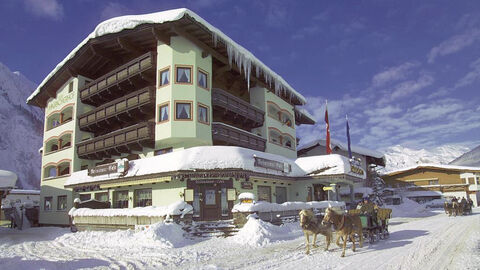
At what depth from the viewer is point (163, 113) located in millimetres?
24344

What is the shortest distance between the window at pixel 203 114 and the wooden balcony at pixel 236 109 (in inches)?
44.5

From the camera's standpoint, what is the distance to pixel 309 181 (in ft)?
92.6

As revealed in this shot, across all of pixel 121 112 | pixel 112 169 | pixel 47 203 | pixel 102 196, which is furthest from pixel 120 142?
pixel 47 203

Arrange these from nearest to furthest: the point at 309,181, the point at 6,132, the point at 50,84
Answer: the point at 309,181 → the point at 50,84 → the point at 6,132

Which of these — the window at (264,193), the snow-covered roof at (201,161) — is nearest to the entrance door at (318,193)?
the window at (264,193)

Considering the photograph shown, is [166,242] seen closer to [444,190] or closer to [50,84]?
[50,84]

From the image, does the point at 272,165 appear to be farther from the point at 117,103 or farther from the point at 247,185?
the point at 117,103

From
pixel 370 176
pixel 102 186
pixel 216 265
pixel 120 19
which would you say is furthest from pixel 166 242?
pixel 370 176

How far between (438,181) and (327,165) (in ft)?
112

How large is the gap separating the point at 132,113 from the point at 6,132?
95.3m

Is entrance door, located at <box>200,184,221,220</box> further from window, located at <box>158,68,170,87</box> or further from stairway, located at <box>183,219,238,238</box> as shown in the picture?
window, located at <box>158,68,170,87</box>

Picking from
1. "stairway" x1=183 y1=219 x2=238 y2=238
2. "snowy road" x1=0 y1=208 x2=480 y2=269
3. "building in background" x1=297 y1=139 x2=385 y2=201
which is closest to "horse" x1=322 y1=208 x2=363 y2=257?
"snowy road" x1=0 y1=208 x2=480 y2=269

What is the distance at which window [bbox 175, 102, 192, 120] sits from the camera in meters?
23.8

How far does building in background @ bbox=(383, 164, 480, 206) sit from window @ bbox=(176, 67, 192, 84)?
4206cm
